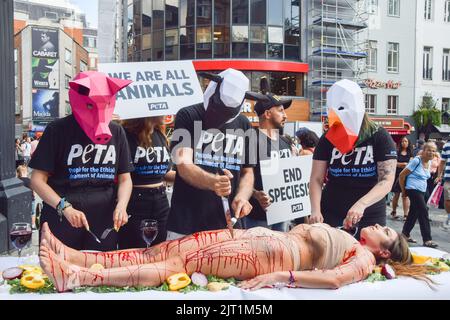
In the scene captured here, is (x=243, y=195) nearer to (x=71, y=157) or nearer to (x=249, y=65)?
(x=71, y=157)

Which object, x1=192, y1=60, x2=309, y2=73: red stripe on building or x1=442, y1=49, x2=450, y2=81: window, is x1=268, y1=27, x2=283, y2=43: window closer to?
x1=192, y1=60, x2=309, y2=73: red stripe on building

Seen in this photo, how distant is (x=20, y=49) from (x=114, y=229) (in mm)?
41021

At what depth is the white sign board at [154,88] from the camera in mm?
3686

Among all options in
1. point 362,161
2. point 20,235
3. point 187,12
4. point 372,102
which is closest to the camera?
point 20,235

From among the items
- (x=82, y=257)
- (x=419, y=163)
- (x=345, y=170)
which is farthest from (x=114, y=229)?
(x=419, y=163)

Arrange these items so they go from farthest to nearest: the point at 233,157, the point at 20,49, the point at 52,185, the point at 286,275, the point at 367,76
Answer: the point at 20,49 → the point at 367,76 → the point at 233,157 → the point at 52,185 → the point at 286,275

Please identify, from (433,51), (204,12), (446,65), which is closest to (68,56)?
(204,12)

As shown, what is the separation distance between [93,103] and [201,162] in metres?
0.82

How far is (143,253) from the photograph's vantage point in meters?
2.95

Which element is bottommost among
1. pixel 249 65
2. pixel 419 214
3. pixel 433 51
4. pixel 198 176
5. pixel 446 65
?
pixel 419 214

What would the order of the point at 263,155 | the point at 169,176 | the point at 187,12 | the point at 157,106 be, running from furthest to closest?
the point at 187,12 → the point at 263,155 → the point at 169,176 → the point at 157,106

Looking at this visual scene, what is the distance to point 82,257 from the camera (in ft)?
9.34

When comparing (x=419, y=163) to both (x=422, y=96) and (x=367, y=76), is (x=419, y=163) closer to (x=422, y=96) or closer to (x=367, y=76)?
(x=367, y=76)

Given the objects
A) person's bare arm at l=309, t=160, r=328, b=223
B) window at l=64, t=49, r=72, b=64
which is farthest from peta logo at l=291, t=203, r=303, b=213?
window at l=64, t=49, r=72, b=64
